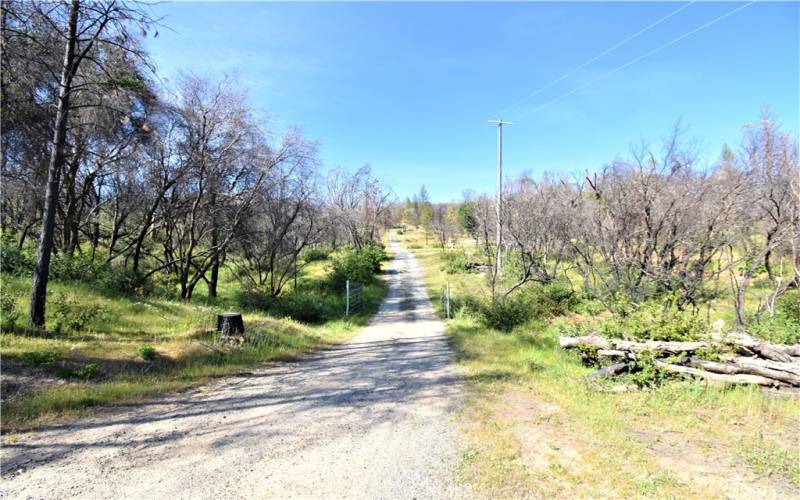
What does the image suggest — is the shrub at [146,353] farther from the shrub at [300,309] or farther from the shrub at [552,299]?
the shrub at [552,299]

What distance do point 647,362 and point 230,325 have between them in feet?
26.3

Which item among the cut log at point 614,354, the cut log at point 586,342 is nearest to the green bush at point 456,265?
the cut log at point 586,342

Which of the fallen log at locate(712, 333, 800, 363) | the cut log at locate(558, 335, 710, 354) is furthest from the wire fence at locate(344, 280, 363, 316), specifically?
the fallen log at locate(712, 333, 800, 363)

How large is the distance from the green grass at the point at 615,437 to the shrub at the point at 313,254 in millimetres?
30758

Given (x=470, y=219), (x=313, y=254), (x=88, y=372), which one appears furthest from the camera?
(x=470, y=219)

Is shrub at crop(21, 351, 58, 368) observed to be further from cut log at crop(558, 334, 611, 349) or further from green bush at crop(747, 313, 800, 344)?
green bush at crop(747, 313, 800, 344)

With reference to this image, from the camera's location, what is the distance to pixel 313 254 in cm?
3903

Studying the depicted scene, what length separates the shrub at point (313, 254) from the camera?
1409 inches

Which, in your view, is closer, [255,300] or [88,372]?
[88,372]

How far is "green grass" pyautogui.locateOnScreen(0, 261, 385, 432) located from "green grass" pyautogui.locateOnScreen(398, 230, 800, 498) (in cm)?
445

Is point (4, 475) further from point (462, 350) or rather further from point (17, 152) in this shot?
point (17, 152)

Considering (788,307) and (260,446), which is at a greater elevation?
(788,307)

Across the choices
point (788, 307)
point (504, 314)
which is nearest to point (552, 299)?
point (504, 314)

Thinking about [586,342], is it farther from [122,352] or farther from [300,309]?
[300,309]
